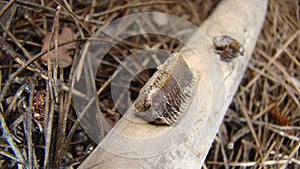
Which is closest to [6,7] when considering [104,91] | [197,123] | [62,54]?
[62,54]

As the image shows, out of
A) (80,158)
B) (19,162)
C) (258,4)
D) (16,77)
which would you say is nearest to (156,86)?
(80,158)

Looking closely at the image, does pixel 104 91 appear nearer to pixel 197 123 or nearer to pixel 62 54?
pixel 62 54

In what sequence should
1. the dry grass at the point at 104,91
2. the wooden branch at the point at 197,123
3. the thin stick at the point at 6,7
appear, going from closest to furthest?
the wooden branch at the point at 197,123, the dry grass at the point at 104,91, the thin stick at the point at 6,7

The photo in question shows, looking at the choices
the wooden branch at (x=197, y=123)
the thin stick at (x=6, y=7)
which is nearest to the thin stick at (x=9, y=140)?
the wooden branch at (x=197, y=123)

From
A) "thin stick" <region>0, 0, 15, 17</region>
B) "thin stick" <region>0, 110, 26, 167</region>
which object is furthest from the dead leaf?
"thin stick" <region>0, 110, 26, 167</region>

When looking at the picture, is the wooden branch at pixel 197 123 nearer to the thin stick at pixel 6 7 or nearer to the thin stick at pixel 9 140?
the thin stick at pixel 9 140
